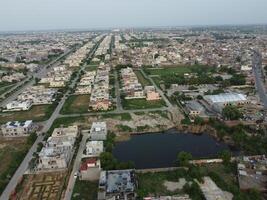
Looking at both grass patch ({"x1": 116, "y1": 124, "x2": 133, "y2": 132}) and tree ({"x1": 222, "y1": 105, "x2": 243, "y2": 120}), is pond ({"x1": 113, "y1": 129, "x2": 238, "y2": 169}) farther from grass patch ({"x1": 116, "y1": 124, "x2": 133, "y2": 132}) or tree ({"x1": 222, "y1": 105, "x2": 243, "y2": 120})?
tree ({"x1": 222, "y1": 105, "x2": 243, "y2": 120})

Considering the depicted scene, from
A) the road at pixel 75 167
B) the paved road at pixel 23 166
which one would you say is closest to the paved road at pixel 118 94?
the paved road at pixel 23 166

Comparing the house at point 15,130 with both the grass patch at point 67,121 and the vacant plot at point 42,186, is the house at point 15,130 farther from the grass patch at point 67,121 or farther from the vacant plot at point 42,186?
the vacant plot at point 42,186

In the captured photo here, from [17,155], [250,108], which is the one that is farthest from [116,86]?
[17,155]

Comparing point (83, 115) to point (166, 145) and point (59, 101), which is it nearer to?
point (59, 101)

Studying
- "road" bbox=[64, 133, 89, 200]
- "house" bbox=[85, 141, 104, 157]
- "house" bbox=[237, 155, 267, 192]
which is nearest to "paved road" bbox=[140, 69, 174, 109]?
"road" bbox=[64, 133, 89, 200]

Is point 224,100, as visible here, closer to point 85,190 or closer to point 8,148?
point 85,190
